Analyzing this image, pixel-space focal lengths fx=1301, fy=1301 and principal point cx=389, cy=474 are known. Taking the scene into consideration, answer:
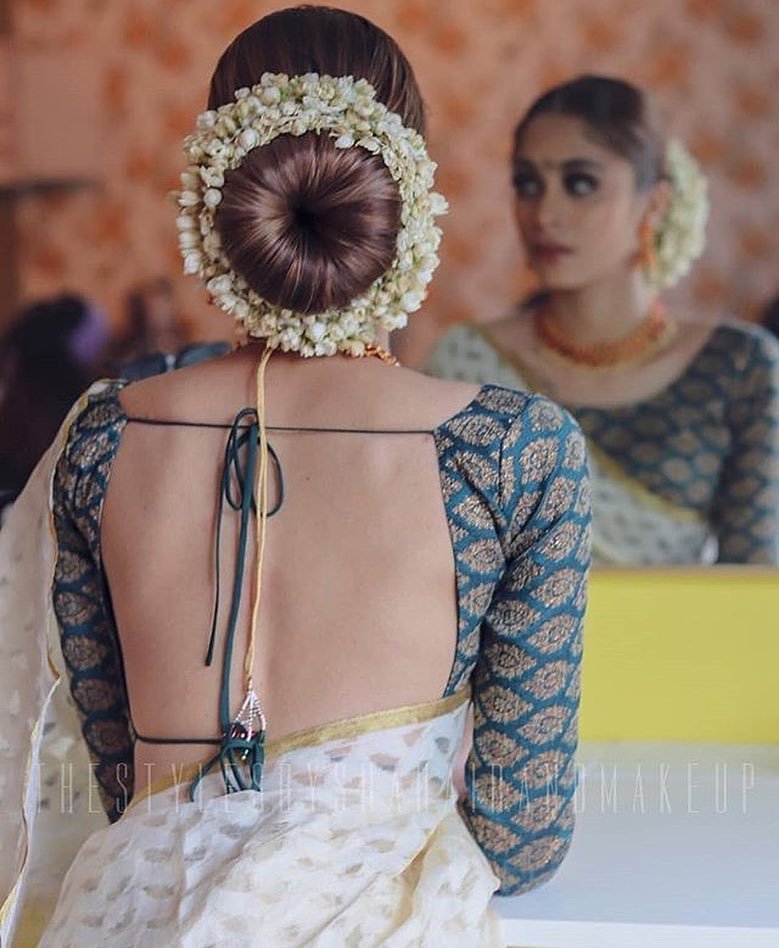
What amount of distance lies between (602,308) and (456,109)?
0.99 feet

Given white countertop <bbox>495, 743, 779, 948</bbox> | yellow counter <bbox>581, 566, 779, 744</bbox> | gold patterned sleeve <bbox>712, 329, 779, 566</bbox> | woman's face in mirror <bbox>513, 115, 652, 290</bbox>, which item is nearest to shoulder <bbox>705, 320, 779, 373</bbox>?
gold patterned sleeve <bbox>712, 329, 779, 566</bbox>

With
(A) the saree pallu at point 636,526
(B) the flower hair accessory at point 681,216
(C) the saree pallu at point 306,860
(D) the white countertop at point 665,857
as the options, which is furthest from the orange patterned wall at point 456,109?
(C) the saree pallu at point 306,860

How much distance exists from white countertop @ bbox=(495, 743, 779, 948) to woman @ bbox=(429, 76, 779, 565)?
0.31m

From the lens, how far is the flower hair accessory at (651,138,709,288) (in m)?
1.55

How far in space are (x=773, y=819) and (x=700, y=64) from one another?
2.84 feet

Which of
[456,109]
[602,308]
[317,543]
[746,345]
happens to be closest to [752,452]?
[746,345]

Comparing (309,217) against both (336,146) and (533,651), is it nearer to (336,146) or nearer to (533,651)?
(336,146)

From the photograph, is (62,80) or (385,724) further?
(62,80)

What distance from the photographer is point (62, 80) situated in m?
1.70

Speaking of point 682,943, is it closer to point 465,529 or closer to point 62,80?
point 465,529

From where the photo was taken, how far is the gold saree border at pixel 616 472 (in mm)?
1595

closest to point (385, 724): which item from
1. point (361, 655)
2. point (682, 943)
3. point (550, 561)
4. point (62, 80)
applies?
point (361, 655)

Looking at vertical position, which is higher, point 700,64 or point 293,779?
point 700,64

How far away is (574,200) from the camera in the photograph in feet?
5.24
